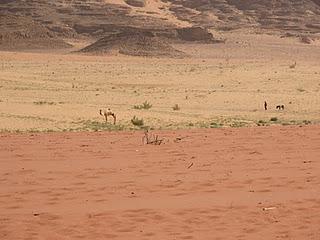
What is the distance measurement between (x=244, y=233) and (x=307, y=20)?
10616 cm

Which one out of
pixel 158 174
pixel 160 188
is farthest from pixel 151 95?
pixel 160 188

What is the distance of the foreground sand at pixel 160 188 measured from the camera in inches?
337

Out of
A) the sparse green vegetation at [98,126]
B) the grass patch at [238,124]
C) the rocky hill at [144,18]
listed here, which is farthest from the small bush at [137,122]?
the rocky hill at [144,18]

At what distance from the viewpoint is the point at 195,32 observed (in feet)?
297

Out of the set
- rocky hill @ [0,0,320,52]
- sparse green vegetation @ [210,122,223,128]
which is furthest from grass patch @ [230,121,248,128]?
rocky hill @ [0,0,320,52]

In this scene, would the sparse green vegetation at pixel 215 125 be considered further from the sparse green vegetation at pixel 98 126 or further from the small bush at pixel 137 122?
the sparse green vegetation at pixel 98 126

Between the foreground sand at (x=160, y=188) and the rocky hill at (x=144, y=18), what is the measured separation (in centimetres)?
6864

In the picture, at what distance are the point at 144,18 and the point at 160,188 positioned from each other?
92.4m

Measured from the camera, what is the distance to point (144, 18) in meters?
102

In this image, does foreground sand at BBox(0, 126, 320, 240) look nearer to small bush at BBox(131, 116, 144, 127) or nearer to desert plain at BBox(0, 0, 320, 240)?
desert plain at BBox(0, 0, 320, 240)

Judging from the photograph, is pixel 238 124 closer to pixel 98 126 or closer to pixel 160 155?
pixel 98 126

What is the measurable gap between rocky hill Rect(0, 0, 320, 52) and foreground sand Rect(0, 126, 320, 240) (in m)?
68.6

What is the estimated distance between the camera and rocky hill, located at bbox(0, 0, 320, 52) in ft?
285

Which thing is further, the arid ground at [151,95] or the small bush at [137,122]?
the arid ground at [151,95]
